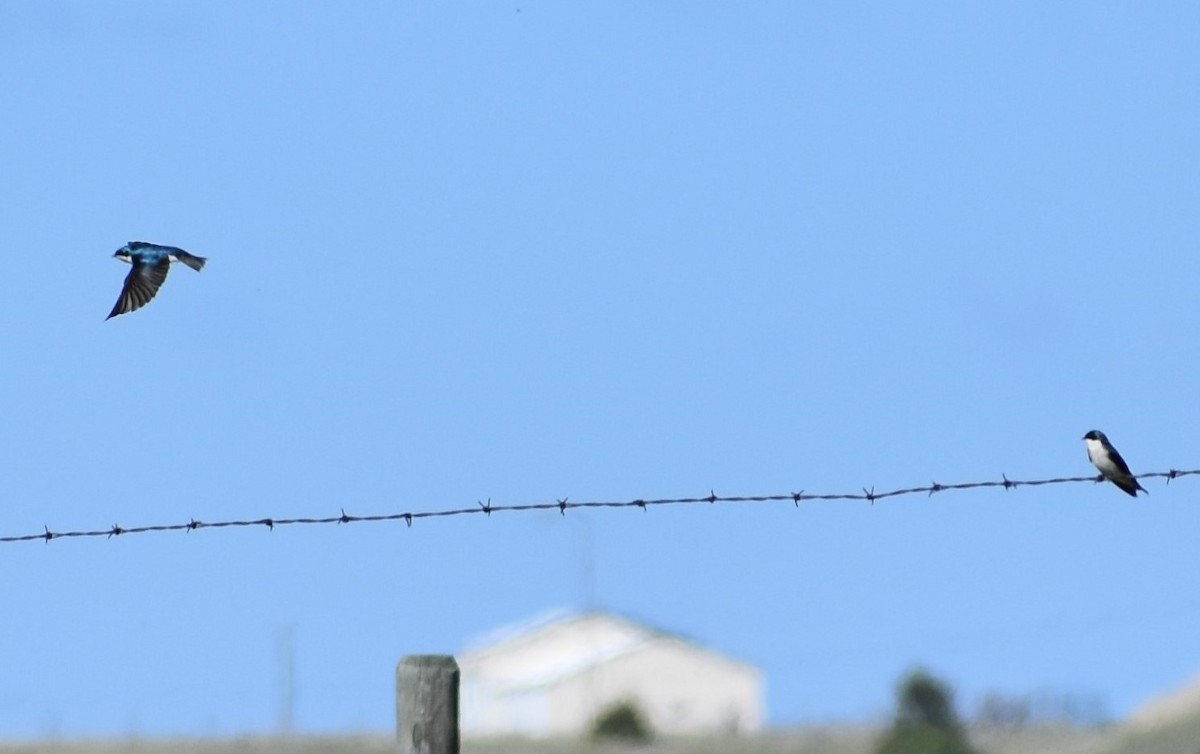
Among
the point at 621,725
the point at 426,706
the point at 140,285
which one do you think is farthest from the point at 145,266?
the point at 621,725

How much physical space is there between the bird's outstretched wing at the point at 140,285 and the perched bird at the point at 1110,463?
849 centimetres

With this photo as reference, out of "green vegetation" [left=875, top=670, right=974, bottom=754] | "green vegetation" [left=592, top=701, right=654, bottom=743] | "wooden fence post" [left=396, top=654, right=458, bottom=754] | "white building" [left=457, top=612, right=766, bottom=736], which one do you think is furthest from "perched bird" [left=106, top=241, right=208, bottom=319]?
"white building" [left=457, top=612, right=766, bottom=736]

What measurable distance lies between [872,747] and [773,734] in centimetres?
940

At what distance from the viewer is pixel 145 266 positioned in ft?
66.9

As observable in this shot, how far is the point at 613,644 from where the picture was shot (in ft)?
237

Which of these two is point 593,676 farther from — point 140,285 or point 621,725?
point 140,285

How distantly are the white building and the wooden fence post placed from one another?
2108 inches

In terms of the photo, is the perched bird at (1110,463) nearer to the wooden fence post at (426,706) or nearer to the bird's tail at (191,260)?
the wooden fence post at (426,706)

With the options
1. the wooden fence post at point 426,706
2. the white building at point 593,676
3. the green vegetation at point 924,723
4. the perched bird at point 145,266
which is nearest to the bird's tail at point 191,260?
the perched bird at point 145,266

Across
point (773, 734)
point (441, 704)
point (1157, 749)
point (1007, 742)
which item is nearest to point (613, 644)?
point (773, 734)

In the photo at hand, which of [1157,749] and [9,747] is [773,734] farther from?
[1157,749]

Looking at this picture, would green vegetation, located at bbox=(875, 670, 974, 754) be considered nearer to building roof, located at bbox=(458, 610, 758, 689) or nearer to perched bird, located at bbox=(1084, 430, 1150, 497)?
perched bird, located at bbox=(1084, 430, 1150, 497)

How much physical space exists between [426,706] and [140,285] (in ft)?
38.4

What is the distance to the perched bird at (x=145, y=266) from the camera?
65.4 ft
